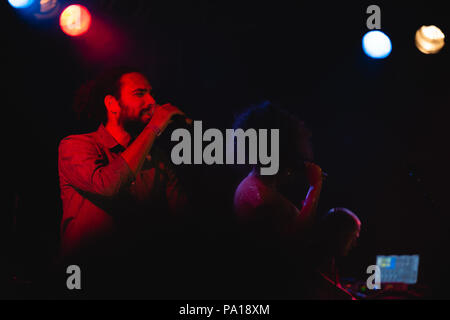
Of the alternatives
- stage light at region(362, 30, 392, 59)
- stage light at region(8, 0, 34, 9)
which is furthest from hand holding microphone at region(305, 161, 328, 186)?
stage light at region(8, 0, 34, 9)

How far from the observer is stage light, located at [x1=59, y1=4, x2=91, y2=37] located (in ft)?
8.21

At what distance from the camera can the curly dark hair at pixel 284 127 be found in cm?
247

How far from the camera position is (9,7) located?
2420mm

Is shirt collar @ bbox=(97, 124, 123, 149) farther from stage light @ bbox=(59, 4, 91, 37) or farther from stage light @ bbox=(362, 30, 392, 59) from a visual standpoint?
stage light @ bbox=(362, 30, 392, 59)

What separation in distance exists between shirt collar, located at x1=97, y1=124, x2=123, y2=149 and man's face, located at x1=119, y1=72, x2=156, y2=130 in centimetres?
11

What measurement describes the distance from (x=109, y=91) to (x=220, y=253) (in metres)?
1.12

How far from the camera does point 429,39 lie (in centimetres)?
343

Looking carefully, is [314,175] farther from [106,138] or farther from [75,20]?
[75,20]

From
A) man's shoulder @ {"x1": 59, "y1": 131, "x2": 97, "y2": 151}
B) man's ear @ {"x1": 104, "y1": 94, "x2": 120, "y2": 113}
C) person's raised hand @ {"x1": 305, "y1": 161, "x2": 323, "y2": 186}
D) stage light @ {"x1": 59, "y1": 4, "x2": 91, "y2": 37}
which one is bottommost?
person's raised hand @ {"x1": 305, "y1": 161, "x2": 323, "y2": 186}

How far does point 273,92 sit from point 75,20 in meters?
1.42

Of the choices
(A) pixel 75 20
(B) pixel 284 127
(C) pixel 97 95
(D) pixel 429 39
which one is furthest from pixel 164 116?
(D) pixel 429 39
